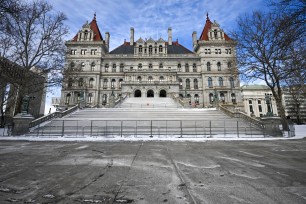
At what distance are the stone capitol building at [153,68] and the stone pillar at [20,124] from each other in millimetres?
29441

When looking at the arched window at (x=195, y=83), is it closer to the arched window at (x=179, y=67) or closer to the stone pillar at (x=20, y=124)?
the arched window at (x=179, y=67)

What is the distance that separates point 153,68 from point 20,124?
37.3 metres

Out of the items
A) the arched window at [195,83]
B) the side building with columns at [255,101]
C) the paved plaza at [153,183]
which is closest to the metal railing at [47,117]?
the paved plaza at [153,183]

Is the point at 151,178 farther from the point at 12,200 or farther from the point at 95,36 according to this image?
the point at 95,36

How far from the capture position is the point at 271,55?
53.2ft

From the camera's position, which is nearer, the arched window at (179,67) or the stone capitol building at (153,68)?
the stone capitol building at (153,68)

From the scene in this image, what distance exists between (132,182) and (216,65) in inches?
1909

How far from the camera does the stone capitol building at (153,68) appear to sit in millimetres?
42781

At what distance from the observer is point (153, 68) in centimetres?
4594

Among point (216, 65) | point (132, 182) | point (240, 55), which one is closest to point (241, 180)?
point (132, 182)

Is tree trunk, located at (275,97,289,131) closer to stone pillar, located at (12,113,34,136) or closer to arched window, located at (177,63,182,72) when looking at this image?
stone pillar, located at (12,113,34,136)

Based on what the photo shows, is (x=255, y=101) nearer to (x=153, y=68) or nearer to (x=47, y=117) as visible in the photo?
(x=153, y=68)

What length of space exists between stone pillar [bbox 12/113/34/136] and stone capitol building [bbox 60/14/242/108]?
29441 mm

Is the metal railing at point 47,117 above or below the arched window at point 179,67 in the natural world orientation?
below
